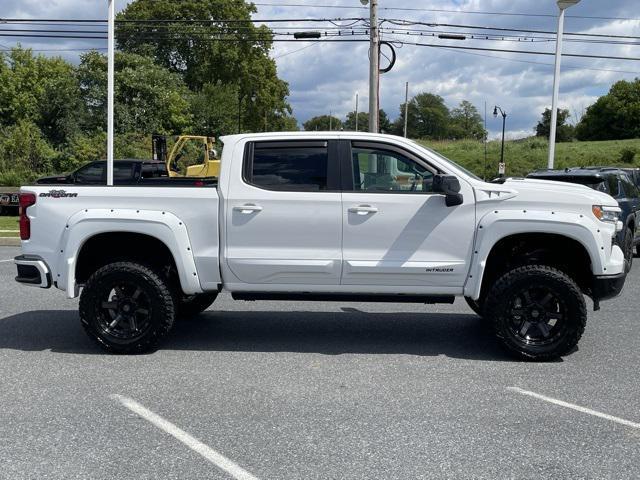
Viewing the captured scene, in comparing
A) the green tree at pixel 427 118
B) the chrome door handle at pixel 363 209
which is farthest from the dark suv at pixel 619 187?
the green tree at pixel 427 118

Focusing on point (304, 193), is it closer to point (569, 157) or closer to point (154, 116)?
point (154, 116)

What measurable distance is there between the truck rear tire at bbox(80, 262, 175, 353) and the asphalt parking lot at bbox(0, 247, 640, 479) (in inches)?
7.2

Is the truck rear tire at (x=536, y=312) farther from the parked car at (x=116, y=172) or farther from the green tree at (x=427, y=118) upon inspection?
the green tree at (x=427, y=118)

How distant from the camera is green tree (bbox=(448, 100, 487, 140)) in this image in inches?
5655

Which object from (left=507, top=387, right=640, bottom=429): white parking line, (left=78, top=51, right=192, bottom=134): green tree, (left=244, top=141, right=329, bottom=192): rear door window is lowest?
(left=507, top=387, right=640, bottom=429): white parking line

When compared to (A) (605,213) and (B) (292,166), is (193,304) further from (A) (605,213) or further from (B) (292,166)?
(A) (605,213)

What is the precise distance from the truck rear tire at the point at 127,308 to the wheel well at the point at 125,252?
0.24 metres

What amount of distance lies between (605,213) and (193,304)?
173 inches

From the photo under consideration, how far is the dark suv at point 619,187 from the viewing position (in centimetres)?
1133

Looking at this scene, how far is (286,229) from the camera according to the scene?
6.13 m

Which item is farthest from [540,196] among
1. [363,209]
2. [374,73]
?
[374,73]

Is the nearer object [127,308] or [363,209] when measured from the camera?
[363,209]

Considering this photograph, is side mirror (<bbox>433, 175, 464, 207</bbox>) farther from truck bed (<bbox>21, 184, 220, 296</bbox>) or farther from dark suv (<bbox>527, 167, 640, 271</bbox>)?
dark suv (<bbox>527, 167, 640, 271</bbox>)

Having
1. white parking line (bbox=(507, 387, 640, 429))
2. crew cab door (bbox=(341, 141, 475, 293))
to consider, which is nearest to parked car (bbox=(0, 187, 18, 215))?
crew cab door (bbox=(341, 141, 475, 293))
